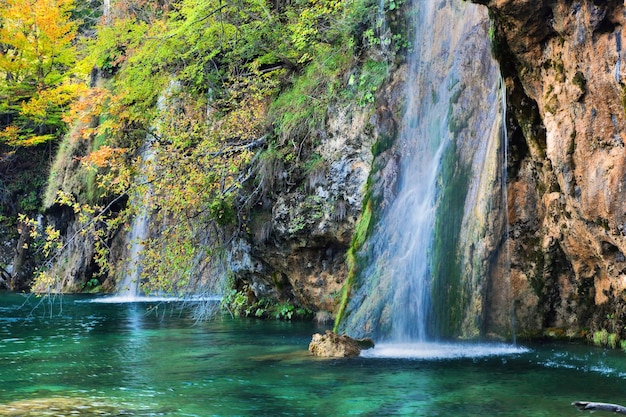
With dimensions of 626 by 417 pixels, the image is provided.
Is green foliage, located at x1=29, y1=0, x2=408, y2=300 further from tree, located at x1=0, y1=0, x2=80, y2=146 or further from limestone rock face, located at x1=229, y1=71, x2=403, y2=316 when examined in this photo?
tree, located at x1=0, y1=0, x2=80, y2=146

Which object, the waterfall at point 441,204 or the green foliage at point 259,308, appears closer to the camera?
the waterfall at point 441,204

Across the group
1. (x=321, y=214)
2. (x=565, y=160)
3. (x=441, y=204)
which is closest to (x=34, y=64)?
(x=321, y=214)

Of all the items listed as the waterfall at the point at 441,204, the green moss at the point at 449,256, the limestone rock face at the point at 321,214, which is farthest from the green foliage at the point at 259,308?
the green moss at the point at 449,256

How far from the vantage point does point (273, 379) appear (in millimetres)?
8781

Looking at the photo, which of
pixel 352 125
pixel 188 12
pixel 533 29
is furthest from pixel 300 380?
pixel 188 12

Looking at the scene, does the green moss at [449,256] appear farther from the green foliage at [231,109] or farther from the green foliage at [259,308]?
the green foliage at [259,308]

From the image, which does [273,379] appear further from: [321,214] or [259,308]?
[259,308]

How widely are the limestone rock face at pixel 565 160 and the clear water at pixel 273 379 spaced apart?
912 mm

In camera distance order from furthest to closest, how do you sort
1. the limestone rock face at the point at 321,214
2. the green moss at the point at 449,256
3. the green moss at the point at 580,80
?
the limestone rock face at the point at 321,214 < the green moss at the point at 449,256 < the green moss at the point at 580,80

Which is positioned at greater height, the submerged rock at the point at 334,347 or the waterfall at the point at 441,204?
the waterfall at the point at 441,204

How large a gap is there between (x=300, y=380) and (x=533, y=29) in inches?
207

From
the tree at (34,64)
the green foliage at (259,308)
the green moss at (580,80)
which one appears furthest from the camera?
the tree at (34,64)

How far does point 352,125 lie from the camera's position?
14.9 m

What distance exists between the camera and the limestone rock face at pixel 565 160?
8.92 m
